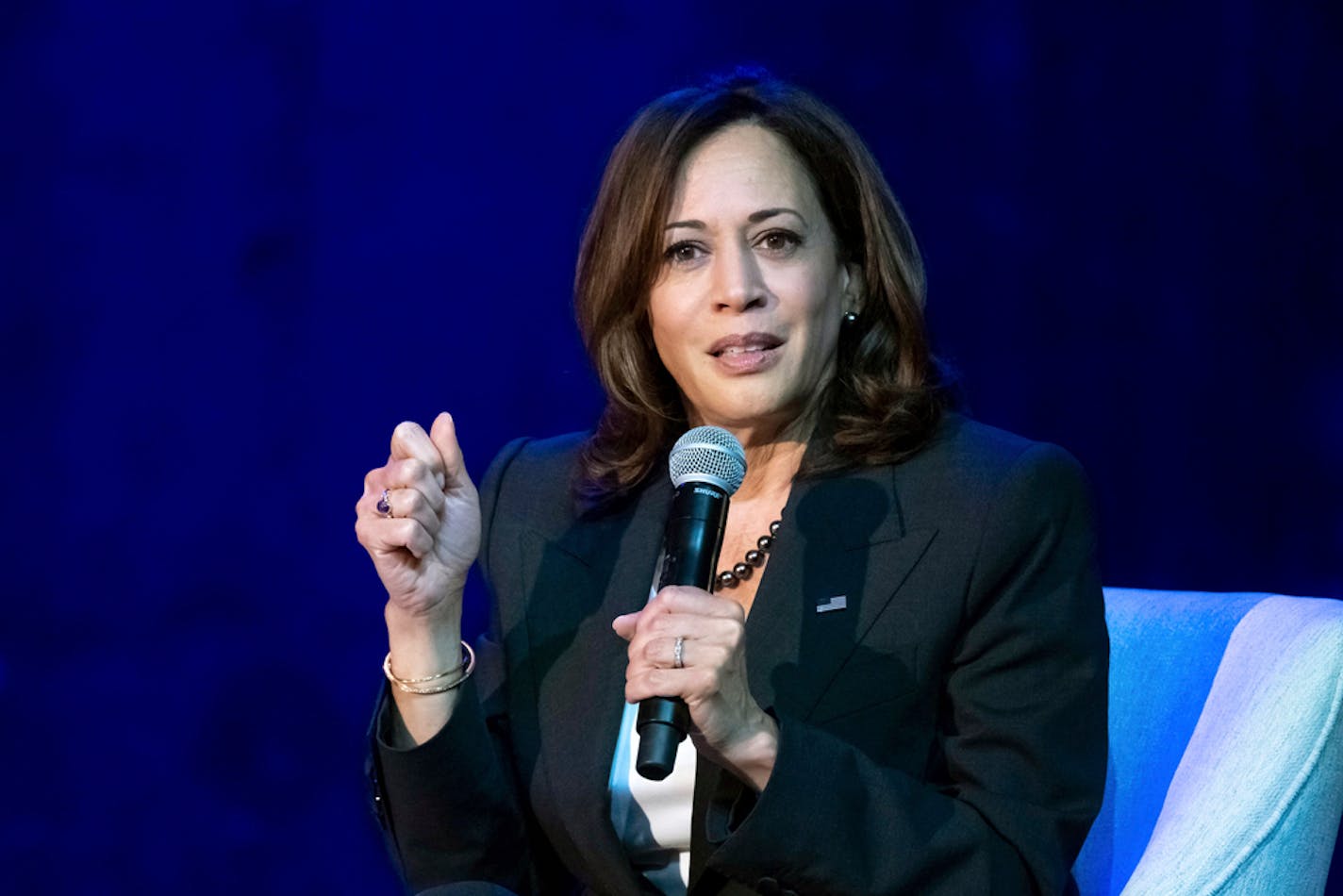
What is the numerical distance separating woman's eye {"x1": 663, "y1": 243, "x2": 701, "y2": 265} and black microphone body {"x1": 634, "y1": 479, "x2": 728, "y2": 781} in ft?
1.70

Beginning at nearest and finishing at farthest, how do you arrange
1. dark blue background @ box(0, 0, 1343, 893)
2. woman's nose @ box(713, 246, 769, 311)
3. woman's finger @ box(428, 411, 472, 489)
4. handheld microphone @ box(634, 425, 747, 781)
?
handheld microphone @ box(634, 425, 747, 781) → woman's finger @ box(428, 411, 472, 489) → woman's nose @ box(713, 246, 769, 311) → dark blue background @ box(0, 0, 1343, 893)

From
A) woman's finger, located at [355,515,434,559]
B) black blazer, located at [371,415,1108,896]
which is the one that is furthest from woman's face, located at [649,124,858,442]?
woman's finger, located at [355,515,434,559]

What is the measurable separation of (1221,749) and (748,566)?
1.78ft

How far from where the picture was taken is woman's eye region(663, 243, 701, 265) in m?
1.82

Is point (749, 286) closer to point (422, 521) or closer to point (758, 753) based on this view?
point (422, 521)

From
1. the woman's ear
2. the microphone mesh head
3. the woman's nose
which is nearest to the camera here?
the microphone mesh head

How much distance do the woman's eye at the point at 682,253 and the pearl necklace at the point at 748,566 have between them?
327mm

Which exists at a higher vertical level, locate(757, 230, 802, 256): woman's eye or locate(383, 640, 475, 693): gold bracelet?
locate(757, 230, 802, 256): woman's eye

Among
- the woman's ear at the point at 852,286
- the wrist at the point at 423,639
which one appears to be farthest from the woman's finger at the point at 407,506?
the woman's ear at the point at 852,286

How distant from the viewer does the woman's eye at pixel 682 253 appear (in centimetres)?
182

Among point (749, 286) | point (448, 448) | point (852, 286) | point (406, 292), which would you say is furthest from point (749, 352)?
point (406, 292)

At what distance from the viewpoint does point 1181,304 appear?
2.60m

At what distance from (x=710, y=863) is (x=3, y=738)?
165 cm

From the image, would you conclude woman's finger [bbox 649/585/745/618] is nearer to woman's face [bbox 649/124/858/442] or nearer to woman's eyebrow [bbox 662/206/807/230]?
woman's face [bbox 649/124/858/442]
